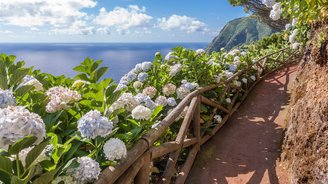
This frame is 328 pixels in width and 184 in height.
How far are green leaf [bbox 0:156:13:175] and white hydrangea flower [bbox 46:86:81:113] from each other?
0.76m

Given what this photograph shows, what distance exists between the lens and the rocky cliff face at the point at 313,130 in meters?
3.38

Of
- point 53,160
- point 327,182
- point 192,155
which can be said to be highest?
point 53,160

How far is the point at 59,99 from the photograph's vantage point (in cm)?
238

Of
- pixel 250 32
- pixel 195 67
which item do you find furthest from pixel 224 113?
pixel 250 32

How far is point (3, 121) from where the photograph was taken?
1.49 metres

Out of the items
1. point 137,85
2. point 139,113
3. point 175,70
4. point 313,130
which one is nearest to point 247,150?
point 313,130

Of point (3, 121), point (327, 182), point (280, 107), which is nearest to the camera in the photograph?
point (3, 121)

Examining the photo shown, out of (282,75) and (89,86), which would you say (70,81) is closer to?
(89,86)

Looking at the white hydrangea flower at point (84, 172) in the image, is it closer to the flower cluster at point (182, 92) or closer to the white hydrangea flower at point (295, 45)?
the flower cluster at point (182, 92)

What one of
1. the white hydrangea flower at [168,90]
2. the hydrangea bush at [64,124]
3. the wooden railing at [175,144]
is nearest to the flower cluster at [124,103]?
the hydrangea bush at [64,124]

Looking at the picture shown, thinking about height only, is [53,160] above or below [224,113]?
above

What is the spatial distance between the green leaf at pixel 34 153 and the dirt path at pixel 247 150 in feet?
9.69

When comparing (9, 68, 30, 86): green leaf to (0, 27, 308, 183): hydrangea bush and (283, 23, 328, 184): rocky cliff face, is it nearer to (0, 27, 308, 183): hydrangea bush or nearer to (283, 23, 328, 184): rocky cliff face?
(0, 27, 308, 183): hydrangea bush

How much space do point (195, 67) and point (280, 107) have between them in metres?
2.76
